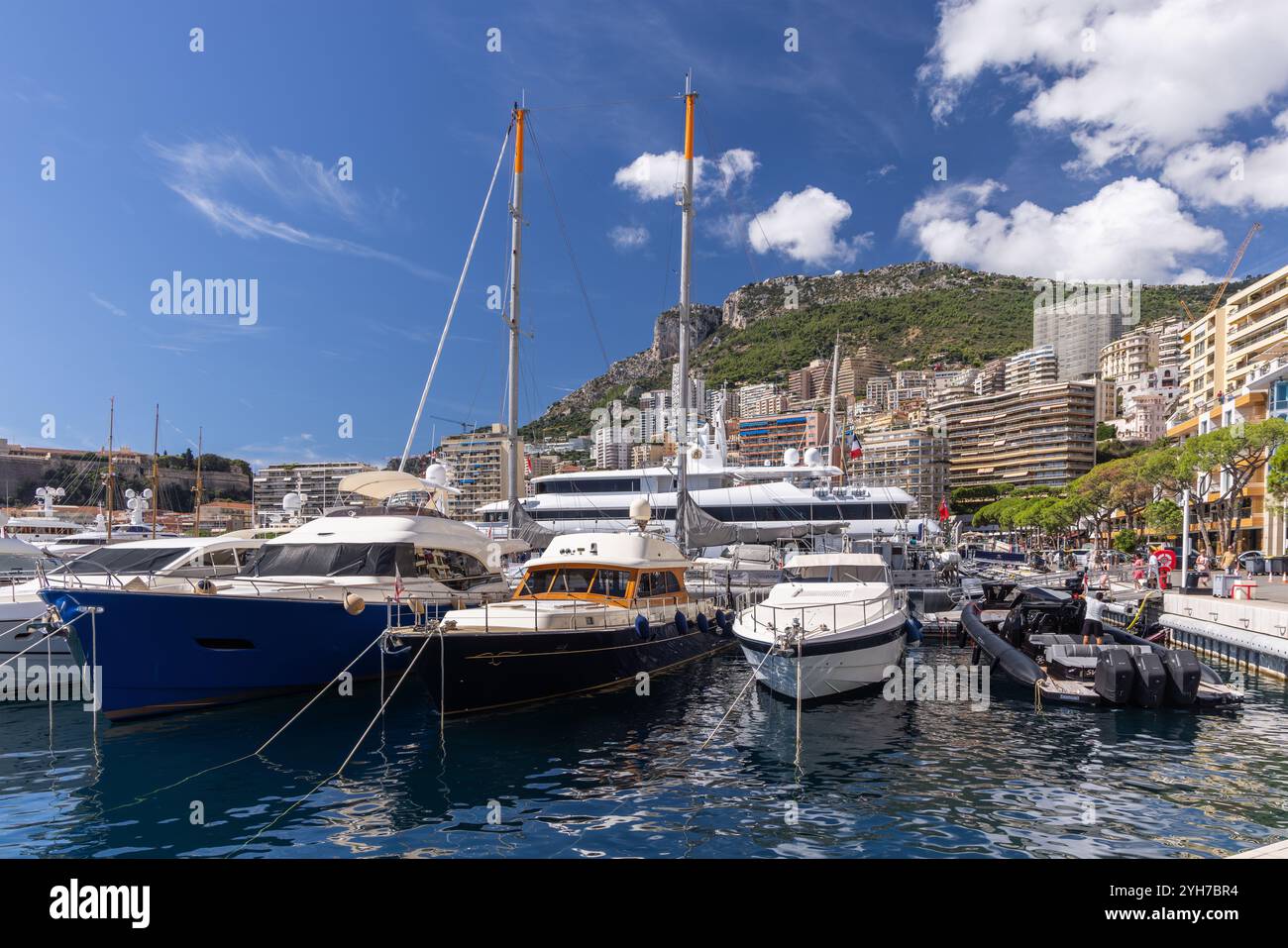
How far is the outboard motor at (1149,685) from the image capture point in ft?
49.7

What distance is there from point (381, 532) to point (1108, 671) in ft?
52.1

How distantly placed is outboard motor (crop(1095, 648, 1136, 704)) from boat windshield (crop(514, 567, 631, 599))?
997 cm

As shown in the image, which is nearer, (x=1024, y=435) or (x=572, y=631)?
(x=572, y=631)

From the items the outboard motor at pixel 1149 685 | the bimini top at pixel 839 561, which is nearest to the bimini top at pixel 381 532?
the bimini top at pixel 839 561

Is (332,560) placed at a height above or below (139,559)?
above

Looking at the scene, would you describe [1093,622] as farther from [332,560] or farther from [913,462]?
[913,462]

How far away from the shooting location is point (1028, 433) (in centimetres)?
15162

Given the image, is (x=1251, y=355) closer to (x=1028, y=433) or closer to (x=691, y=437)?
(x=691, y=437)

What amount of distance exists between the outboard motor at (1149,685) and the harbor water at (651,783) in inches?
11.9

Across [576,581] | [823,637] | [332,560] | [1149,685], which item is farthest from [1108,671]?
[332,560]

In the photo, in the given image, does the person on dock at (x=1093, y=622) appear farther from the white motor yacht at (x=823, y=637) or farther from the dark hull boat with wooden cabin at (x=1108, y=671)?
the white motor yacht at (x=823, y=637)

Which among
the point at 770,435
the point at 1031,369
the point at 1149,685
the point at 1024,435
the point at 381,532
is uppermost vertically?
the point at 1031,369

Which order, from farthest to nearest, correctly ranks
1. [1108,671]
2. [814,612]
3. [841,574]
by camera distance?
[841,574] → [814,612] → [1108,671]

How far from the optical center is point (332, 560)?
57.8 ft
